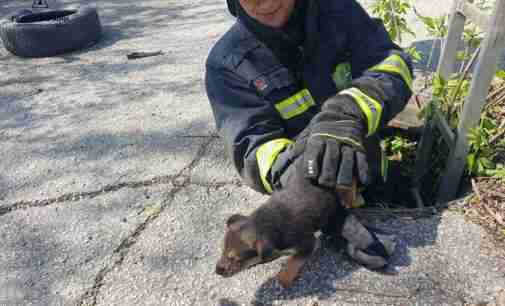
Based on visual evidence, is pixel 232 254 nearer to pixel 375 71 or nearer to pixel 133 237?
pixel 133 237

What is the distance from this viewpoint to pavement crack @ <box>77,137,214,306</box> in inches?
68.9

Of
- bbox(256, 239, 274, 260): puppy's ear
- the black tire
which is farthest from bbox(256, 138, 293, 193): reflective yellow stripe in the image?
the black tire

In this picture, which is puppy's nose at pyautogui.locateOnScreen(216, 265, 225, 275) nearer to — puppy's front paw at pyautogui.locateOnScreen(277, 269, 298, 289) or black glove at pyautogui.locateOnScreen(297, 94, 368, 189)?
puppy's front paw at pyautogui.locateOnScreen(277, 269, 298, 289)

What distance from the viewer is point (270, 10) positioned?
202 centimetres

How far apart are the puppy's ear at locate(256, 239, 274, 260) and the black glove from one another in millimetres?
302

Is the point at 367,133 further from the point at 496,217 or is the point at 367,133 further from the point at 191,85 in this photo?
the point at 191,85

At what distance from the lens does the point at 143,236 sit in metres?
2.04

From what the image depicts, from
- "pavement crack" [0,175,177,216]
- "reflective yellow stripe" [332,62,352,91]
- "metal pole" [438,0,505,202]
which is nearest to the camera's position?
"metal pole" [438,0,505,202]

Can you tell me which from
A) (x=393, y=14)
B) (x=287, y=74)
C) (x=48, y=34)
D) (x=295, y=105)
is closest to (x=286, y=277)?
(x=295, y=105)

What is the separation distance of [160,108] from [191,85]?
1.57 ft

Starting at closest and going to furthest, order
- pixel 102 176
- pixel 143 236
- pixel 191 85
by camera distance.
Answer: pixel 143 236 < pixel 102 176 < pixel 191 85

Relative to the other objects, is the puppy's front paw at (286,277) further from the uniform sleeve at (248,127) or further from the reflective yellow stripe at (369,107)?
the reflective yellow stripe at (369,107)

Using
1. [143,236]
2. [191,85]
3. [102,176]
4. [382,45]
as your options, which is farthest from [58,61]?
[382,45]

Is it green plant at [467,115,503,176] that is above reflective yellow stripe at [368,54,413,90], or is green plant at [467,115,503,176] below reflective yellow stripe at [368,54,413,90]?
below
